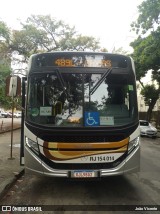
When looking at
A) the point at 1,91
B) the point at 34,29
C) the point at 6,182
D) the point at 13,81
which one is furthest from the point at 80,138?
the point at 34,29

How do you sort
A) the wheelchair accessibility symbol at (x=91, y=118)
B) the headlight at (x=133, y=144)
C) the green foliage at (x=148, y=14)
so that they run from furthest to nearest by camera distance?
the green foliage at (x=148, y=14), the headlight at (x=133, y=144), the wheelchair accessibility symbol at (x=91, y=118)

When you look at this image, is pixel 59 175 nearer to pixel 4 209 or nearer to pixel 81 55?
pixel 4 209

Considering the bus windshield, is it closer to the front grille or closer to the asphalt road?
the front grille

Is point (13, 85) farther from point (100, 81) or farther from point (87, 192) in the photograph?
point (87, 192)

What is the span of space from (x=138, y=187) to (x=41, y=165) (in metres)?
2.43

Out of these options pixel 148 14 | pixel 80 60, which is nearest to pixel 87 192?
pixel 80 60

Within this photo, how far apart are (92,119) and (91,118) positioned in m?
0.03

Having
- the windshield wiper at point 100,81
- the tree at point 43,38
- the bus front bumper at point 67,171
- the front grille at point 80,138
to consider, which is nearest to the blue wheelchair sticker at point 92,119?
the front grille at point 80,138

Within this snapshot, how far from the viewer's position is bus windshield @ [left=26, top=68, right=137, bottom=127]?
7062mm

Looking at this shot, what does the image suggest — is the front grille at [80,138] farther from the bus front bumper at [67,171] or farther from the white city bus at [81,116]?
the bus front bumper at [67,171]

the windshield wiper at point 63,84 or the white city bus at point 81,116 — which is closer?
the white city bus at point 81,116

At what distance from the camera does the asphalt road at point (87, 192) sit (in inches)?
256

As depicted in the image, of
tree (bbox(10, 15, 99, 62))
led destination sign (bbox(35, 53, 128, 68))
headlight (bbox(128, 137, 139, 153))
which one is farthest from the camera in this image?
tree (bbox(10, 15, 99, 62))

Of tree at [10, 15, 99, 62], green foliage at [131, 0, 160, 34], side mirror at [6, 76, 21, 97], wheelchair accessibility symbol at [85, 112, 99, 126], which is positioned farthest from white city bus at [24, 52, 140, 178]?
tree at [10, 15, 99, 62]
